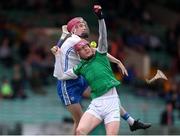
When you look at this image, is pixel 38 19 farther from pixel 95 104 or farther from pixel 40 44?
pixel 95 104

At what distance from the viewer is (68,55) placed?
39.1ft

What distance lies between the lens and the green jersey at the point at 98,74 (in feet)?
35.9

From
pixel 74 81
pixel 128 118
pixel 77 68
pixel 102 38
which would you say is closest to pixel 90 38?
pixel 74 81

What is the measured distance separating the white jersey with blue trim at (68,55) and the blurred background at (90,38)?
4.07 meters

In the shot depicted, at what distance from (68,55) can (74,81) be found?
0.40 m

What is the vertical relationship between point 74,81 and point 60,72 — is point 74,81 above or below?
below

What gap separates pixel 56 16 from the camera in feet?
88.3

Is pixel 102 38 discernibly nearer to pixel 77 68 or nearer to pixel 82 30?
pixel 77 68

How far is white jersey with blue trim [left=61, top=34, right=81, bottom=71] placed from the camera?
11.8 m

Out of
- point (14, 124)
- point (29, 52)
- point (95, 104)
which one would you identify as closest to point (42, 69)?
point (29, 52)

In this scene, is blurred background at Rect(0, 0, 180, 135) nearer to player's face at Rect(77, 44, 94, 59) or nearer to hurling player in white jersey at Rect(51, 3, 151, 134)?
hurling player in white jersey at Rect(51, 3, 151, 134)

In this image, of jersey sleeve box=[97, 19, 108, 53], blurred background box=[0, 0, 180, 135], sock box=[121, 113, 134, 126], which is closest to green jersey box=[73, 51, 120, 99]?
jersey sleeve box=[97, 19, 108, 53]

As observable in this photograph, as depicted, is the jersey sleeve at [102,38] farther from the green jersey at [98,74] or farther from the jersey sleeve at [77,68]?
the jersey sleeve at [77,68]

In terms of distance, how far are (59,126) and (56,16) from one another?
8950 mm
